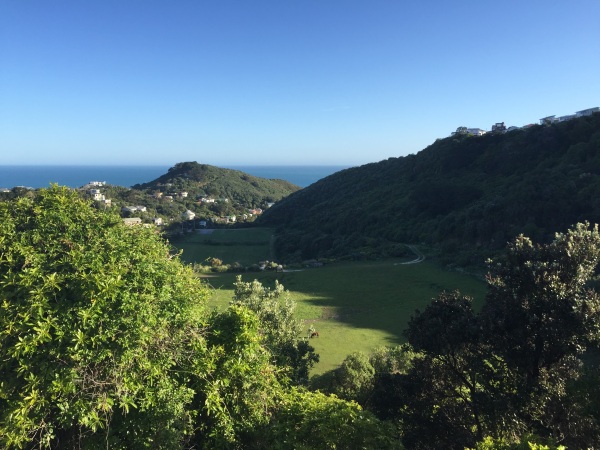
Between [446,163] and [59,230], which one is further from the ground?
[446,163]

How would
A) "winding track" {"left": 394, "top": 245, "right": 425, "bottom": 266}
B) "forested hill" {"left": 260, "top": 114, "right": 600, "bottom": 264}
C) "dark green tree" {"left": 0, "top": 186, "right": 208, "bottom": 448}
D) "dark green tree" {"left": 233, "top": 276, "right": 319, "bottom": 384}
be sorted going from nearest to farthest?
"dark green tree" {"left": 0, "top": 186, "right": 208, "bottom": 448}, "dark green tree" {"left": 233, "top": 276, "right": 319, "bottom": 384}, "forested hill" {"left": 260, "top": 114, "right": 600, "bottom": 264}, "winding track" {"left": 394, "top": 245, "right": 425, "bottom": 266}

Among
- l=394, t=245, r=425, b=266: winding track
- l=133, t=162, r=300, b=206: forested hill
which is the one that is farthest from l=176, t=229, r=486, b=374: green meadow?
l=133, t=162, r=300, b=206: forested hill

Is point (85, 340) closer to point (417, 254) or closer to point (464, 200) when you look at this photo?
point (417, 254)

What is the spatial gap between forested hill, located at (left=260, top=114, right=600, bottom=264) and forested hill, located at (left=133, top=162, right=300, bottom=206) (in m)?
56.1

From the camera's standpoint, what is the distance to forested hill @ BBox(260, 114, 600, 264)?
1714 inches

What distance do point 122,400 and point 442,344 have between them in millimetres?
7787

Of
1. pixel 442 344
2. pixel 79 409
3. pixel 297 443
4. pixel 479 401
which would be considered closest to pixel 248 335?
pixel 297 443

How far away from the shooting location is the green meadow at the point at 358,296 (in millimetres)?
23250

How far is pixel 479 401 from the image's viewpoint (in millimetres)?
9148

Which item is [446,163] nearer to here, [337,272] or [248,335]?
[337,272]

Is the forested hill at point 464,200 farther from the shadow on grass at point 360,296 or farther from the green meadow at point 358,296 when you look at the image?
the shadow on grass at point 360,296

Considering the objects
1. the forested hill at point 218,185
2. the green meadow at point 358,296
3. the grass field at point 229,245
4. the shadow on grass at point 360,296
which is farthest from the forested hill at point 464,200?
the forested hill at point 218,185

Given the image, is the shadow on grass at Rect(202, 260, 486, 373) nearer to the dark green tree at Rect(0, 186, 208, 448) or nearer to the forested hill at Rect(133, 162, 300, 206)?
the dark green tree at Rect(0, 186, 208, 448)

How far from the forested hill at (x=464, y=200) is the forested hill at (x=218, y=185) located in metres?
56.1
